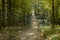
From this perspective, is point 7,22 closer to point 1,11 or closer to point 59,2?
point 1,11

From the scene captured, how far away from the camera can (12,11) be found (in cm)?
2433

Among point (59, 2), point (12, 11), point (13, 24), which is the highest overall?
point (59, 2)

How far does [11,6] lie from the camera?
80.6 feet

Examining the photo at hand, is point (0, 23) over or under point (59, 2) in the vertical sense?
under

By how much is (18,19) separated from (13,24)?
1.38 m

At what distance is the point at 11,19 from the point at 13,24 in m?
0.73

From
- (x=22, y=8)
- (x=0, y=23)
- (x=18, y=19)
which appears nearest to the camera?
(x=0, y=23)

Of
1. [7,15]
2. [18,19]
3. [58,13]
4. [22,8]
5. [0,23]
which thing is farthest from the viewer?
[22,8]

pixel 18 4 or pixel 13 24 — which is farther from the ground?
pixel 18 4

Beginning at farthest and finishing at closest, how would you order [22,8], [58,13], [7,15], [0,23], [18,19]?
[22,8] → [18,19] → [7,15] → [0,23] → [58,13]

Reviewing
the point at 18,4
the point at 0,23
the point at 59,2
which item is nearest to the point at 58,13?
the point at 59,2

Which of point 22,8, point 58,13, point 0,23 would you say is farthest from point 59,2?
point 22,8

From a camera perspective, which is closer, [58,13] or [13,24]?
[58,13]

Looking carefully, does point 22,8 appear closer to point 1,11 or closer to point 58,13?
point 1,11
